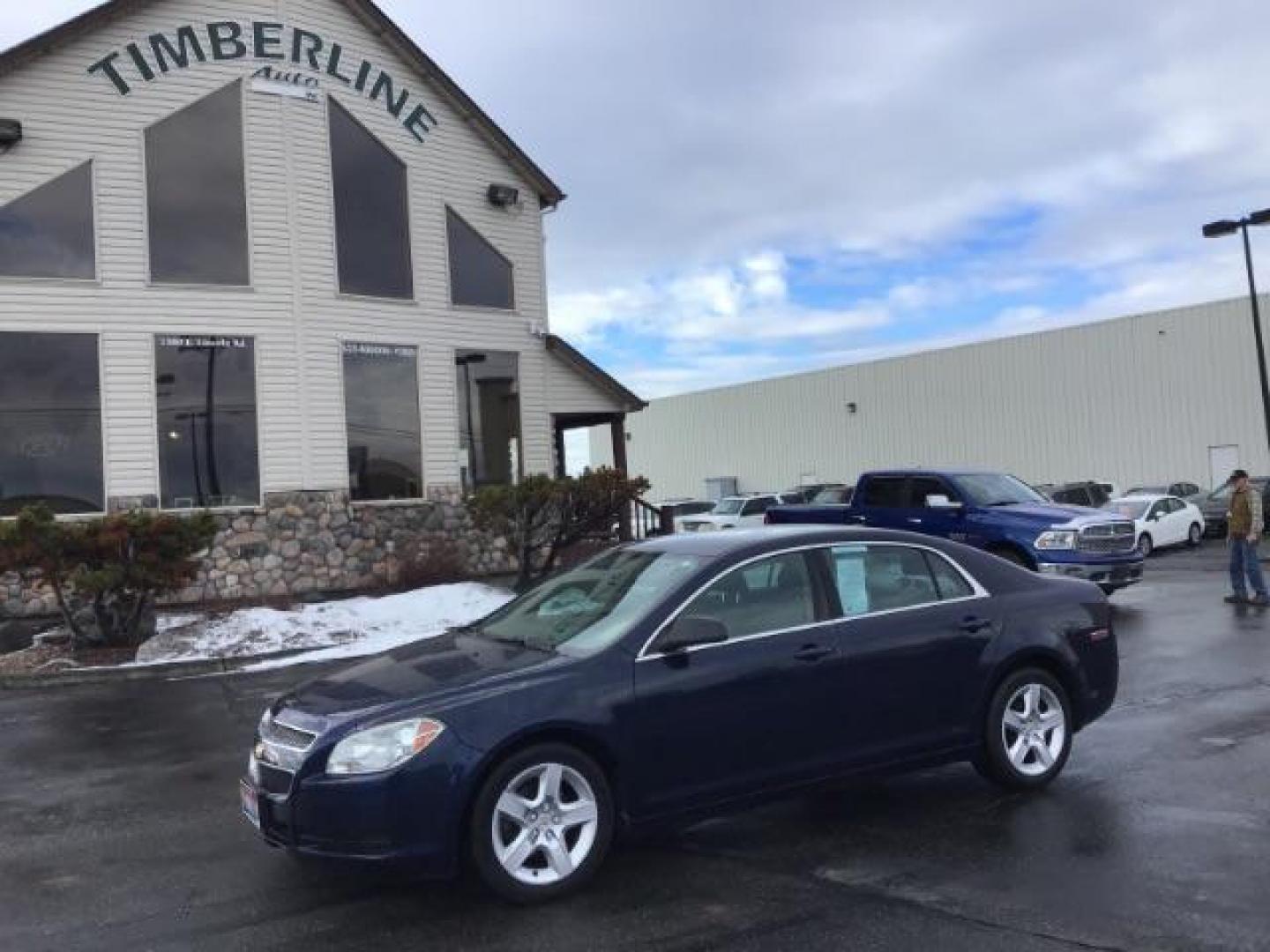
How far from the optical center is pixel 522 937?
4.51m

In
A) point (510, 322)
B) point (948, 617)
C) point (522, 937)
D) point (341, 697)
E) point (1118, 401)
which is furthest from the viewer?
point (1118, 401)

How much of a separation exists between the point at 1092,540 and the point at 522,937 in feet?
37.2

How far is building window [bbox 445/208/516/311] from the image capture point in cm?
1967

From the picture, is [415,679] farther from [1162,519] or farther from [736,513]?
[1162,519]

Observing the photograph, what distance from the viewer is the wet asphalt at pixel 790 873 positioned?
4.50 metres

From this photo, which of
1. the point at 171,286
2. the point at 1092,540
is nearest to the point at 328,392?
the point at 171,286

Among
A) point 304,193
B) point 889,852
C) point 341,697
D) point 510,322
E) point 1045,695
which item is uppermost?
point 304,193

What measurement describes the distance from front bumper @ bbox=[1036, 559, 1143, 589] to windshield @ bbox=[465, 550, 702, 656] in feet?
29.6

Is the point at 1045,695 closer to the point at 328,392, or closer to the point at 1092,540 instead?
the point at 1092,540

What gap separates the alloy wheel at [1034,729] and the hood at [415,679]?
8.52 feet

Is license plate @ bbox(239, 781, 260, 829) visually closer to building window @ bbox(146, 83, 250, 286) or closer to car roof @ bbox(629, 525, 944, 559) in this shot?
car roof @ bbox(629, 525, 944, 559)

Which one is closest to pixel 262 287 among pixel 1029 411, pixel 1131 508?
pixel 1131 508

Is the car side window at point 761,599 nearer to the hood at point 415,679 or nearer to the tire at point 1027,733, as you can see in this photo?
the hood at point 415,679

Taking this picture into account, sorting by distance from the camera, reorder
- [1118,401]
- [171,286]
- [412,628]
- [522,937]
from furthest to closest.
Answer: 1. [1118,401]
2. [171,286]
3. [412,628]
4. [522,937]
